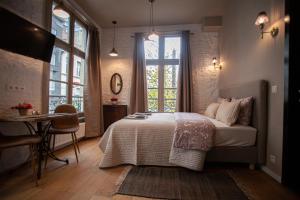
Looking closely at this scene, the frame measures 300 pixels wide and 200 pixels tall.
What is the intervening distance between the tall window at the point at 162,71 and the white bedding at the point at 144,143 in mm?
2718

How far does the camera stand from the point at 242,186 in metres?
2.05

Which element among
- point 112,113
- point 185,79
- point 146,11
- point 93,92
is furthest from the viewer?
point 112,113

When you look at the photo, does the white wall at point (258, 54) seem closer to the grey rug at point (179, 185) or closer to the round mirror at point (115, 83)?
the grey rug at point (179, 185)

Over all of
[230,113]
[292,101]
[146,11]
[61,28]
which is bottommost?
[230,113]

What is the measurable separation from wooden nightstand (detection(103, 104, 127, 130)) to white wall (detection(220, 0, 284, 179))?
2902 mm

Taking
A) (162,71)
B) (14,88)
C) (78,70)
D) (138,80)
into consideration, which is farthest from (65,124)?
(162,71)

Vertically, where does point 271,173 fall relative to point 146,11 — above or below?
below

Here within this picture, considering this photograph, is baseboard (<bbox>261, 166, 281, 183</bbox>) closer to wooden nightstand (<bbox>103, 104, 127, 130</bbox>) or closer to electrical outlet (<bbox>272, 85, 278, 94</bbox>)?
electrical outlet (<bbox>272, 85, 278, 94</bbox>)

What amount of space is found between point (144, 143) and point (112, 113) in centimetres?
274

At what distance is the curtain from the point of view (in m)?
4.52

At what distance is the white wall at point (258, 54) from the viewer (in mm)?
2205

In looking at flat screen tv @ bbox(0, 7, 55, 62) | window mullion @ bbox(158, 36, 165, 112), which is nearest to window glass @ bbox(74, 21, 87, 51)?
flat screen tv @ bbox(0, 7, 55, 62)

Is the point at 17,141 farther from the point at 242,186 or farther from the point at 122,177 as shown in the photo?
the point at 242,186

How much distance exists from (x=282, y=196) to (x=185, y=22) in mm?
4533
